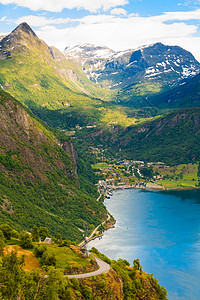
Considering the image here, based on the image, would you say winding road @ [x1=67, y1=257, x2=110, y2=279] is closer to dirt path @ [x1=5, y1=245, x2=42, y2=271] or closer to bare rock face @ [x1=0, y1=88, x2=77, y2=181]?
dirt path @ [x1=5, y1=245, x2=42, y2=271]

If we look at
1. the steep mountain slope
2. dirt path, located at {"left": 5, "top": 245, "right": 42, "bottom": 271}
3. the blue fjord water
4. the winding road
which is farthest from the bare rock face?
the winding road

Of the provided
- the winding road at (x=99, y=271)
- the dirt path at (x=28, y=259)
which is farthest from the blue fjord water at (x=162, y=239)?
the dirt path at (x=28, y=259)

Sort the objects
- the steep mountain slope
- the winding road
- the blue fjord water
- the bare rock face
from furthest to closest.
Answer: the bare rock face, the steep mountain slope, the blue fjord water, the winding road

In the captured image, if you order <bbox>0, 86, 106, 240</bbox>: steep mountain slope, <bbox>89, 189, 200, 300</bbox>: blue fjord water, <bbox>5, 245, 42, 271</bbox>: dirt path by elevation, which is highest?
<bbox>5, 245, 42, 271</bbox>: dirt path

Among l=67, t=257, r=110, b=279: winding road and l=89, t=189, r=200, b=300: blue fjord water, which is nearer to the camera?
l=67, t=257, r=110, b=279: winding road

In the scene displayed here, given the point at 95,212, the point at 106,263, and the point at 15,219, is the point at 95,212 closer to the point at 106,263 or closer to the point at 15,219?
the point at 15,219

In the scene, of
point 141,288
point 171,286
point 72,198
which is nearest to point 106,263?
point 141,288
